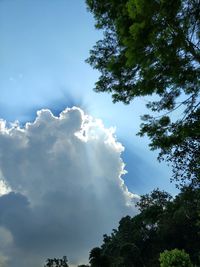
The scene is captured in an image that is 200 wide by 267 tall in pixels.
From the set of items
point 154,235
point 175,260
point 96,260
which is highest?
point 154,235

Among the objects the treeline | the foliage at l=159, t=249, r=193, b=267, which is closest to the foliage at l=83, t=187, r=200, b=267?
the treeline

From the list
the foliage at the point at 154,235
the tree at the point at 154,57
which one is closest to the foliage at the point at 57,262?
the foliage at the point at 154,235

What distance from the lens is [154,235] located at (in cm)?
7338

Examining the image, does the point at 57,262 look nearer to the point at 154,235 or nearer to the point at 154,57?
the point at 154,235

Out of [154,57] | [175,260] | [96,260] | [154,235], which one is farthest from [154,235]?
[154,57]

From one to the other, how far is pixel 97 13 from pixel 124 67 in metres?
2.84

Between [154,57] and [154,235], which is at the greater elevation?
[154,235]

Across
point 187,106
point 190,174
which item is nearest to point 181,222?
point 190,174

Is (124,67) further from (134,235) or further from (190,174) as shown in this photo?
(134,235)

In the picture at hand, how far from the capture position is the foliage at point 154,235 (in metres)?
67.3

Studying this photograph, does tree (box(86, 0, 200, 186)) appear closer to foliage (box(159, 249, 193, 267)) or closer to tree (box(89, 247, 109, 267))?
foliage (box(159, 249, 193, 267))

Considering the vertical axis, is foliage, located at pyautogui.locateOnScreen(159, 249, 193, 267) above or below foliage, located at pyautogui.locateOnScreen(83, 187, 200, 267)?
below

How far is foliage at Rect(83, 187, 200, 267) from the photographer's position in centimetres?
6731

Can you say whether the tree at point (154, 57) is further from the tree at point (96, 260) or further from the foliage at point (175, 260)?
the tree at point (96, 260)
